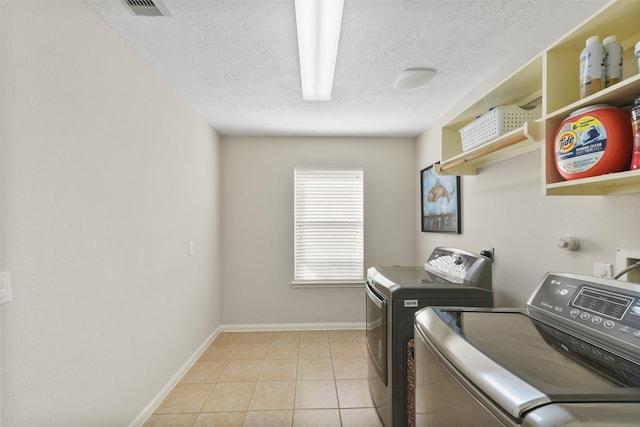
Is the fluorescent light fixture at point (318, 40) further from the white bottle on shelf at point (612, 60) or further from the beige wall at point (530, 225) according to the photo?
the beige wall at point (530, 225)

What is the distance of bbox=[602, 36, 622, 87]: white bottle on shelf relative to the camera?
1.04 meters

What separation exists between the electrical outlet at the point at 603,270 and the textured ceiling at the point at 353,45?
1189 mm

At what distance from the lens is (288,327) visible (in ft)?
12.3

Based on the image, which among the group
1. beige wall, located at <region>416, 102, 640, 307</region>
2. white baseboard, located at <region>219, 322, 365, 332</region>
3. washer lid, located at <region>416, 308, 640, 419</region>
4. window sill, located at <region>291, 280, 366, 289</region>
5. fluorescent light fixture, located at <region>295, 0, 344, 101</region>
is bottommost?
white baseboard, located at <region>219, 322, 365, 332</region>

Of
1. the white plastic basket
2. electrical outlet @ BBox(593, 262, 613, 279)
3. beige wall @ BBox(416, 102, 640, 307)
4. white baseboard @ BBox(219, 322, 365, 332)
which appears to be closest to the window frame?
white baseboard @ BBox(219, 322, 365, 332)

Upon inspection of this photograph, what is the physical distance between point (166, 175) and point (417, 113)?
231 centimetres

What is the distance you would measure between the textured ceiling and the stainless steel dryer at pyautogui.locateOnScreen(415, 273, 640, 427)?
4.27 ft

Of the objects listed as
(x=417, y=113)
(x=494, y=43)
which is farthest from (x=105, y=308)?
(x=417, y=113)

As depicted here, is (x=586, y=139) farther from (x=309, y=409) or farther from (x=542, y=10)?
(x=309, y=409)

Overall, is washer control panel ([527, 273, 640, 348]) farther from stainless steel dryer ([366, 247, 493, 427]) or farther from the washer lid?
stainless steel dryer ([366, 247, 493, 427])

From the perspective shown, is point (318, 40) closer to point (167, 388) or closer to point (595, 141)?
point (595, 141)

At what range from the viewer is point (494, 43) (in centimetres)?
176

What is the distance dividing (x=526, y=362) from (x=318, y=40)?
1.69 metres

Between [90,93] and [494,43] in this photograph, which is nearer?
[90,93]
